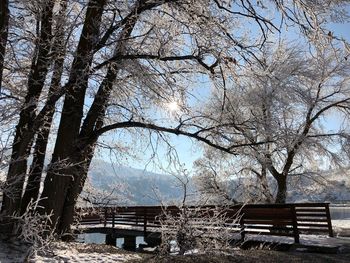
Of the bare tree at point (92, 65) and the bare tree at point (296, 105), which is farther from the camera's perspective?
the bare tree at point (296, 105)

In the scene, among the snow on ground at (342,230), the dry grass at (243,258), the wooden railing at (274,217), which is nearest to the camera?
the dry grass at (243,258)

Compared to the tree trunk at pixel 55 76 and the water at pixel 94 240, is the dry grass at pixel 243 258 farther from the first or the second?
the water at pixel 94 240

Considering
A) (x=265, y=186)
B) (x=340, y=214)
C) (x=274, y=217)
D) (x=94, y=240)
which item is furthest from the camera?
(x=340, y=214)

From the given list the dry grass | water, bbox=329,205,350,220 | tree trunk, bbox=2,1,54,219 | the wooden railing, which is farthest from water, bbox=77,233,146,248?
water, bbox=329,205,350,220

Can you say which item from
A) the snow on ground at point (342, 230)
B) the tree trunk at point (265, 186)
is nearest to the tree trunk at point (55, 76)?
the snow on ground at point (342, 230)

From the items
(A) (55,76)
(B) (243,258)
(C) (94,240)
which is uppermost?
(A) (55,76)

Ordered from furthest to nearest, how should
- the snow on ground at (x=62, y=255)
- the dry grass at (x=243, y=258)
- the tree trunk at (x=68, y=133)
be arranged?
the tree trunk at (x=68, y=133)
the dry grass at (x=243, y=258)
the snow on ground at (x=62, y=255)

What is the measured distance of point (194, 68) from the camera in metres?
10.3

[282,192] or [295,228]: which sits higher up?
[282,192]

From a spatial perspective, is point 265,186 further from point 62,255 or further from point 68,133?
point 62,255

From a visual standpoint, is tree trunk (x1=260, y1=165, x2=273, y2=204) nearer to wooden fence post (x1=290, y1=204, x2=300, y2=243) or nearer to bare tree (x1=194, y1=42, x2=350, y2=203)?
bare tree (x1=194, y1=42, x2=350, y2=203)

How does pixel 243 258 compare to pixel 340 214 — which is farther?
pixel 340 214

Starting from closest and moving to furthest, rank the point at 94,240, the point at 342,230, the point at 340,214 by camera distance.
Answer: the point at 342,230
the point at 94,240
the point at 340,214

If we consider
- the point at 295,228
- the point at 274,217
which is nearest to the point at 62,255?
the point at 295,228
